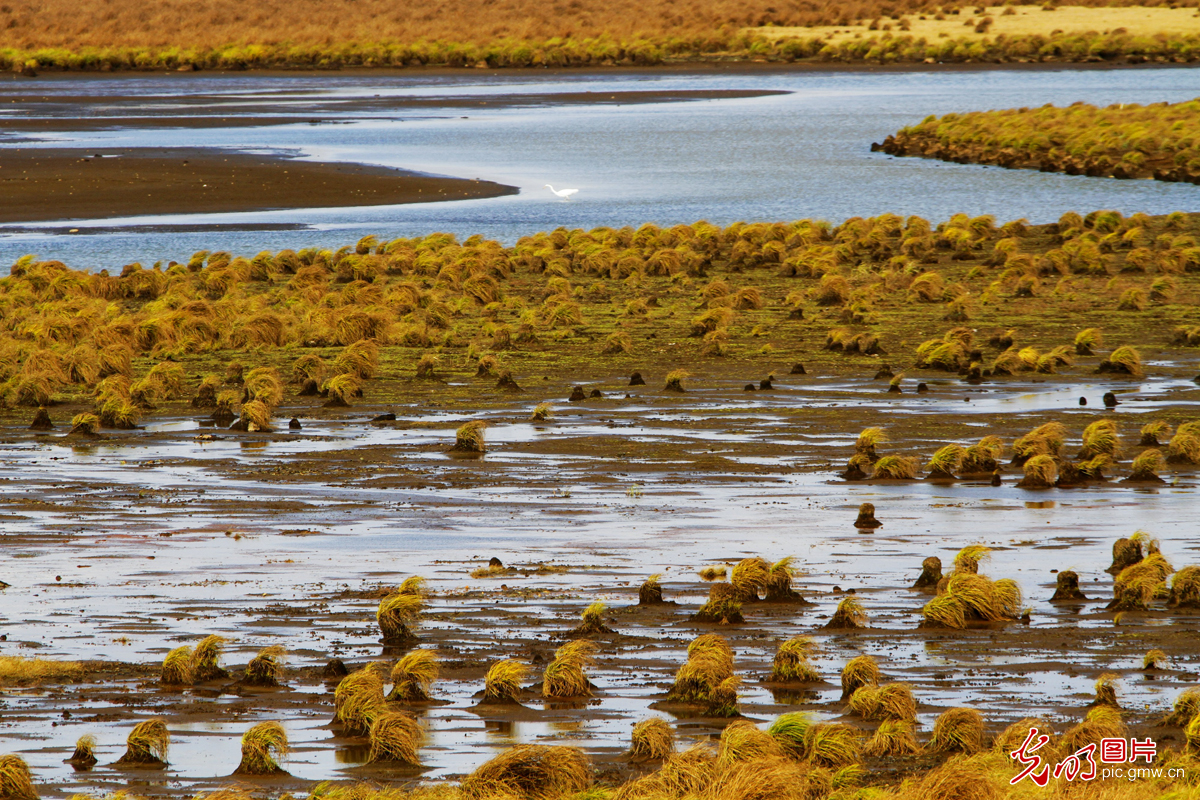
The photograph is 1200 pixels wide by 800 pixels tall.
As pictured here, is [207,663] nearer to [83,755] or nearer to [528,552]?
[83,755]

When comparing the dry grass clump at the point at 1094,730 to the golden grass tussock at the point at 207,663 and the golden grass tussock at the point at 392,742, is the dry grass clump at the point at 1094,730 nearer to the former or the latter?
the golden grass tussock at the point at 392,742

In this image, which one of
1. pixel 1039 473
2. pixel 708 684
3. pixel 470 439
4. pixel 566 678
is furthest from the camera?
pixel 470 439

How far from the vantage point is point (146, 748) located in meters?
9.46

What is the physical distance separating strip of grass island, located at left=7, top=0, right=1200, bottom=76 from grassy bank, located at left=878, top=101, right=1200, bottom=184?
1600 inches

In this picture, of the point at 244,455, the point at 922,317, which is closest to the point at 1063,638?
the point at 244,455

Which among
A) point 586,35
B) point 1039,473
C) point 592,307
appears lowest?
point 592,307

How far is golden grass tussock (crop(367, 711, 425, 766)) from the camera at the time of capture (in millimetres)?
9570

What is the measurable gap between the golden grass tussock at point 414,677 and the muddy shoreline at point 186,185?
36190 mm

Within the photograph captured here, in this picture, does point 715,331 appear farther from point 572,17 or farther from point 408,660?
point 572,17

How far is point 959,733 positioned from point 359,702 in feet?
11.3

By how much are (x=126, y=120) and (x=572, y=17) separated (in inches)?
2770

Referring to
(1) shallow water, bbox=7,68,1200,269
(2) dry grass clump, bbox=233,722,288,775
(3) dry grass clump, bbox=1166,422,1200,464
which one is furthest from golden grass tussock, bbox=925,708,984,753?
(1) shallow water, bbox=7,68,1200,269

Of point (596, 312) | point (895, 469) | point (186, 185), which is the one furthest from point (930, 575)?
point (186, 185)

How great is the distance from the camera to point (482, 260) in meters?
34.3
